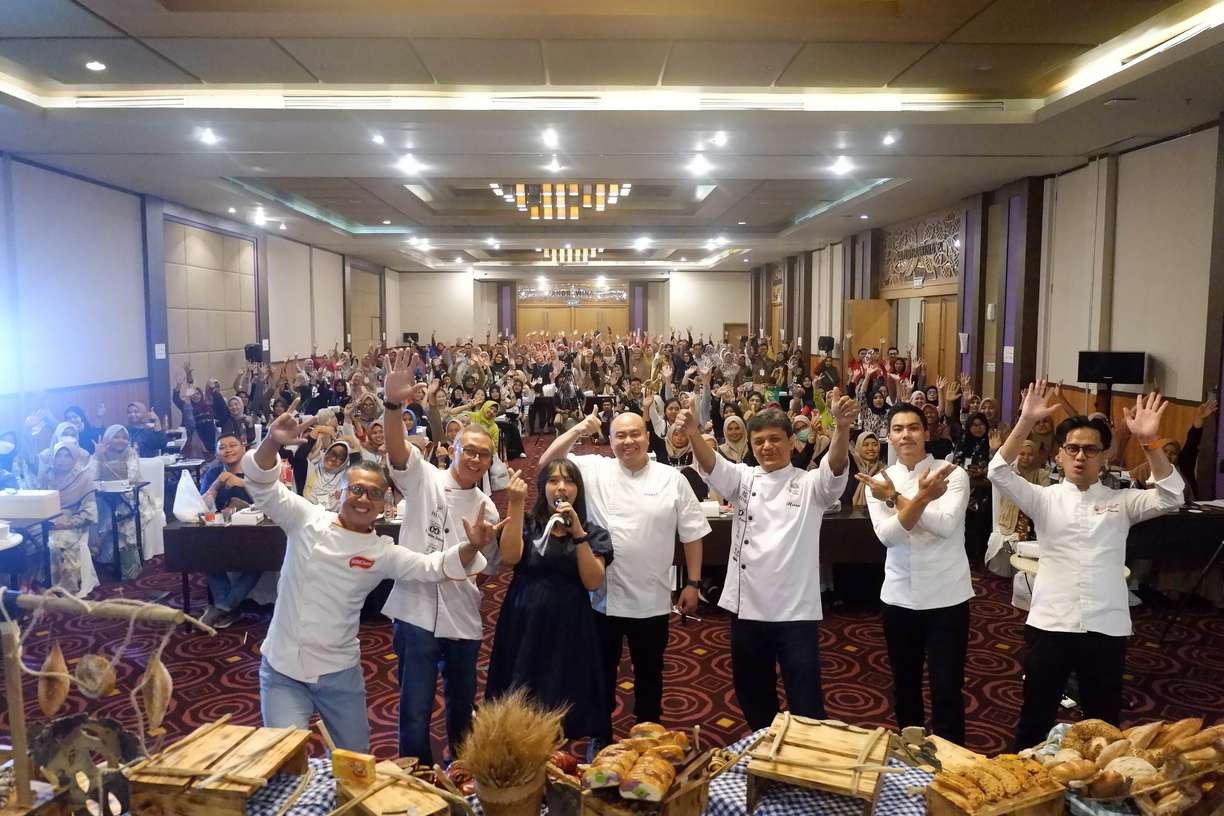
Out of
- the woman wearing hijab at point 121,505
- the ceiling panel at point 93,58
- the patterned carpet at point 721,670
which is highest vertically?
the ceiling panel at point 93,58

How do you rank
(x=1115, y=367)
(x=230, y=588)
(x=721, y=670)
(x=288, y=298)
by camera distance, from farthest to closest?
(x=288, y=298) → (x=1115, y=367) → (x=230, y=588) → (x=721, y=670)

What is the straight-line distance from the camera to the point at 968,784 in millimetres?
1694

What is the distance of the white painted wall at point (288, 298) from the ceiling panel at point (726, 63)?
10.7 m

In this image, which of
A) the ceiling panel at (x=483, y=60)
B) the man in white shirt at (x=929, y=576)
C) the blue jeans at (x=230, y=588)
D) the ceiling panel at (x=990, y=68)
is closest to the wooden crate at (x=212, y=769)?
the man in white shirt at (x=929, y=576)

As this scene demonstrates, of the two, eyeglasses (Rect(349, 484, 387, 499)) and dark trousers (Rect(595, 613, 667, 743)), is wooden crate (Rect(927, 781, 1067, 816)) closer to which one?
dark trousers (Rect(595, 613, 667, 743))

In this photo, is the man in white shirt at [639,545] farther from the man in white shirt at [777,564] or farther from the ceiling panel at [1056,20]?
the ceiling panel at [1056,20]

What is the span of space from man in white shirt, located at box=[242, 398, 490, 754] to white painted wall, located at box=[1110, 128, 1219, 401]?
702 cm

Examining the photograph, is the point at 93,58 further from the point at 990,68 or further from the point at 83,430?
the point at 990,68

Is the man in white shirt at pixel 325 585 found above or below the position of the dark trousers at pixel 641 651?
above

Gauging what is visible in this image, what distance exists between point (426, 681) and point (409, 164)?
6.97m

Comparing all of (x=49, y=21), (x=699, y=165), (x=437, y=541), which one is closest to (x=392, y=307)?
(x=699, y=165)

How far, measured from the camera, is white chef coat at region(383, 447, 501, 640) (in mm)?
3004

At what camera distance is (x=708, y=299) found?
1032 inches

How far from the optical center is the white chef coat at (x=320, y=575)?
8.69 feet
